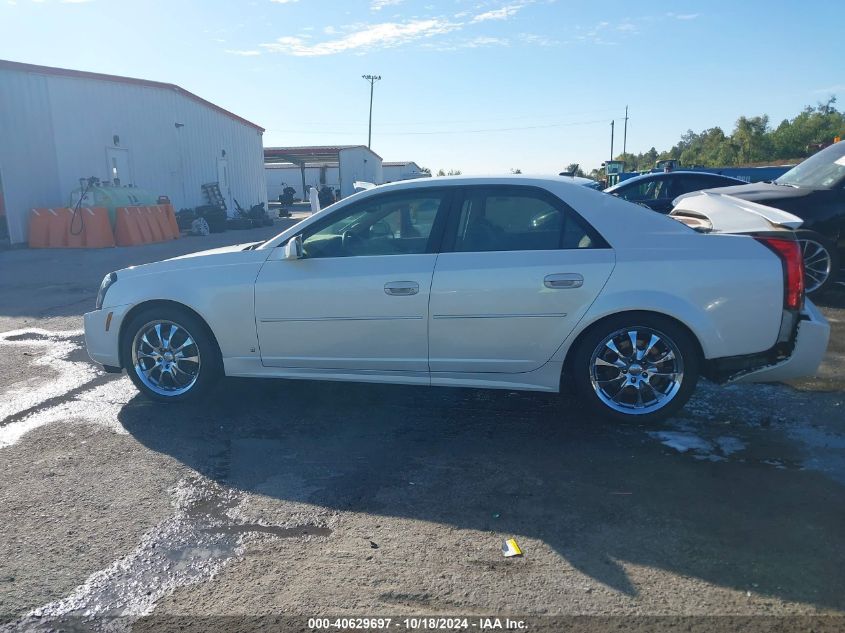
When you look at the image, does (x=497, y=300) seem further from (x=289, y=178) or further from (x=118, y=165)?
(x=289, y=178)

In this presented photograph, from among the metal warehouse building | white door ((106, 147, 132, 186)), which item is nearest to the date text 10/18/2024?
the metal warehouse building

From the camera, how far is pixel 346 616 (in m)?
2.77

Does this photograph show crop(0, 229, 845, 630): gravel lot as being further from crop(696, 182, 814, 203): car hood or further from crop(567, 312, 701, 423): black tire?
crop(696, 182, 814, 203): car hood

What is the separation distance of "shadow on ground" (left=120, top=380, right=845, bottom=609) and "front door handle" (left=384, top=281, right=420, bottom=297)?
91 centimetres

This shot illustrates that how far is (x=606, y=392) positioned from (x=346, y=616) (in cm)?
250

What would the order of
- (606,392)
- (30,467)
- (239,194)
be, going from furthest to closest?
(239,194) → (606,392) → (30,467)

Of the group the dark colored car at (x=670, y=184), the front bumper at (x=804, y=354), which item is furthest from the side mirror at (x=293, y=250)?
the dark colored car at (x=670, y=184)

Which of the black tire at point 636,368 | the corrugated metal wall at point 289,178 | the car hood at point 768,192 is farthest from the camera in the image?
the corrugated metal wall at point 289,178

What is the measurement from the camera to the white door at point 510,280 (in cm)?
448

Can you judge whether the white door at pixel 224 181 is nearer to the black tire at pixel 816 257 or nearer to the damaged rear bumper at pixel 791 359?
the black tire at pixel 816 257

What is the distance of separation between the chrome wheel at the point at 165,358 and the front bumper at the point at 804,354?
3.83 m

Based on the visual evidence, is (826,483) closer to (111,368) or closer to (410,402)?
(410,402)

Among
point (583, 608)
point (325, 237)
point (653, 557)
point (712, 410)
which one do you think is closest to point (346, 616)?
point (583, 608)

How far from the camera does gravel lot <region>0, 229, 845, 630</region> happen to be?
2898 millimetres
